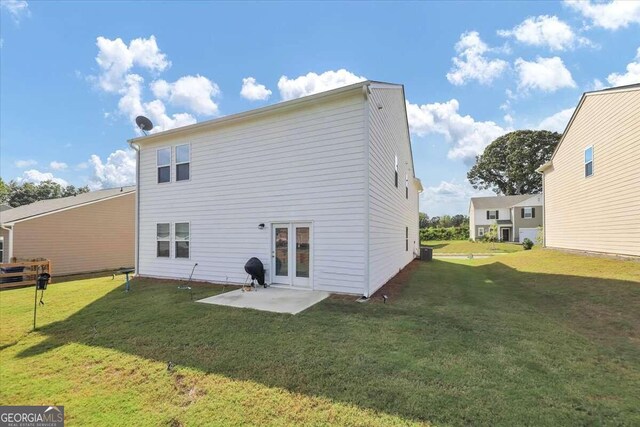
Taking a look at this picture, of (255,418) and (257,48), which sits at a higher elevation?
(257,48)

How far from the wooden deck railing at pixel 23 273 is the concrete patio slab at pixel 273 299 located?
34.1ft

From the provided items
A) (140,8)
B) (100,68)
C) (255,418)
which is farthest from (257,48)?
(255,418)

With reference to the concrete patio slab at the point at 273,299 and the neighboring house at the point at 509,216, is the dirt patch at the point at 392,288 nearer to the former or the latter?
the concrete patio slab at the point at 273,299

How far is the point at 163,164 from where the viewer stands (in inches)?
448

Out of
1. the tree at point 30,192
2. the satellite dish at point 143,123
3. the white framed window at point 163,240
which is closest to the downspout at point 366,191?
the white framed window at point 163,240

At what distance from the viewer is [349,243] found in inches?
301

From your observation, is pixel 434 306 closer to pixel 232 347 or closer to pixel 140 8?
pixel 232 347

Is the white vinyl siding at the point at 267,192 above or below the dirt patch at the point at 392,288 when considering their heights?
above

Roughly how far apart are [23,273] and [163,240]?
6939mm

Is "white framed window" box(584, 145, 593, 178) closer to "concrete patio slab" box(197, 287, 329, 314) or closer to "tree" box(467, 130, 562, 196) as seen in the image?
"concrete patio slab" box(197, 287, 329, 314)

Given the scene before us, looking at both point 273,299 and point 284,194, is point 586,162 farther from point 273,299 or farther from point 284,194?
point 273,299

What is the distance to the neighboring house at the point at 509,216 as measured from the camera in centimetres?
3431

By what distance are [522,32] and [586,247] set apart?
954cm

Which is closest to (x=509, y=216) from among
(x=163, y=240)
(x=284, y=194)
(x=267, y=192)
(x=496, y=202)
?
(x=496, y=202)
